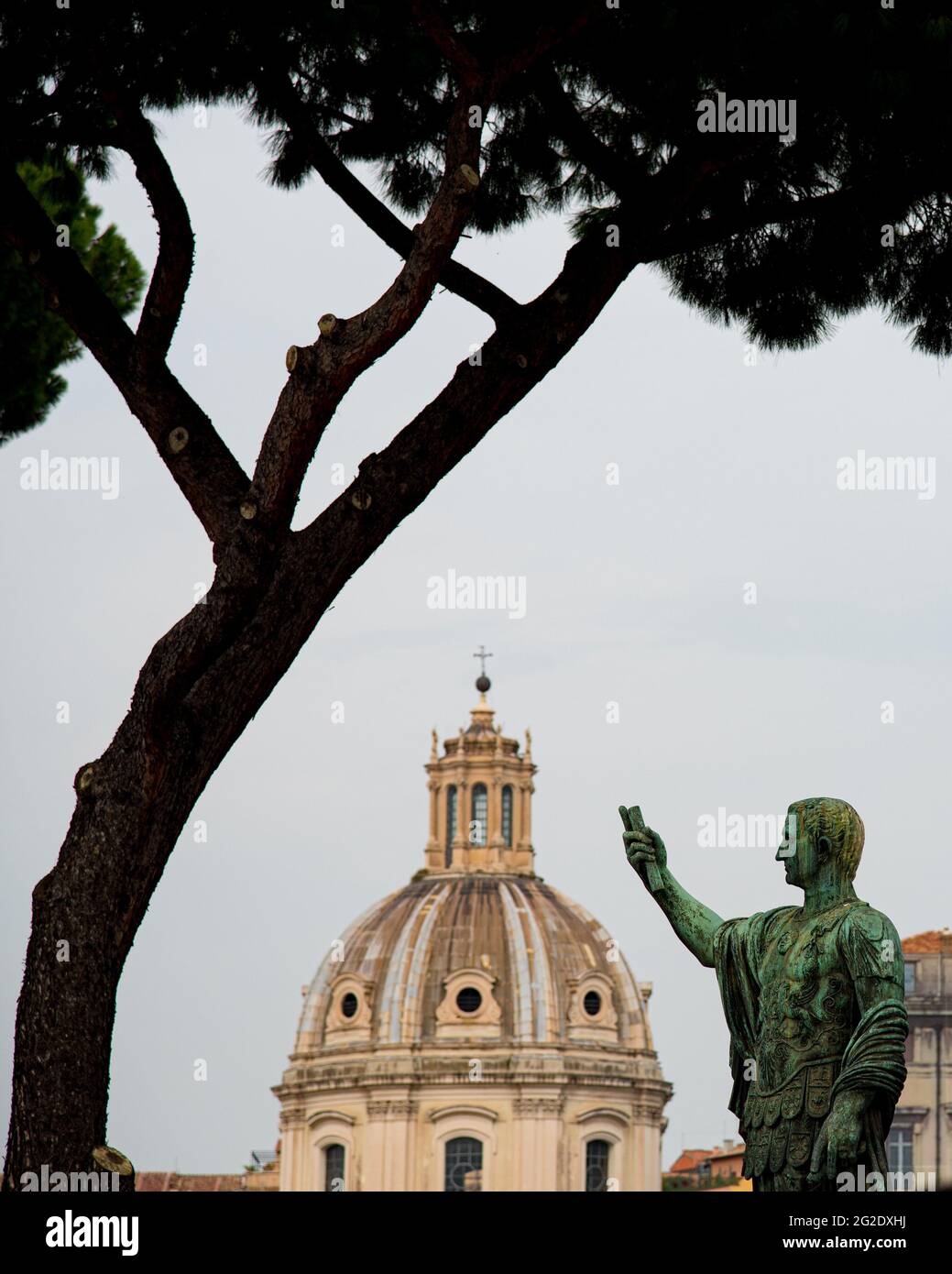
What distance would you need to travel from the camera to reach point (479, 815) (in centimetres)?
9212

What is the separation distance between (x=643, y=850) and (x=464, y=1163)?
83.7 meters

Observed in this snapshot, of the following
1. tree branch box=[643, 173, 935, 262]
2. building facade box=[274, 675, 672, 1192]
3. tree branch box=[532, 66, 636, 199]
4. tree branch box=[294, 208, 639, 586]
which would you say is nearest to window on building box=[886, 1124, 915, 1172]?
building facade box=[274, 675, 672, 1192]

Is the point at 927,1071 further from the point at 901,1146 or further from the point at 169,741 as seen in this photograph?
the point at 169,741

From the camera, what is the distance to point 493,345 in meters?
8.32

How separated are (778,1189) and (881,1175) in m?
0.30

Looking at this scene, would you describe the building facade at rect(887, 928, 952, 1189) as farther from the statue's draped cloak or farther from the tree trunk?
the statue's draped cloak

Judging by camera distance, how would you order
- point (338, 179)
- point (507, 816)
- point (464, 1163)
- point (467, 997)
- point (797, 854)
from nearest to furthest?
point (797, 854), point (338, 179), point (464, 1163), point (467, 997), point (507, 816)

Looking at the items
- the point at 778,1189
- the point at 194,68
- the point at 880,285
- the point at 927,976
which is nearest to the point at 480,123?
the point at 194,68

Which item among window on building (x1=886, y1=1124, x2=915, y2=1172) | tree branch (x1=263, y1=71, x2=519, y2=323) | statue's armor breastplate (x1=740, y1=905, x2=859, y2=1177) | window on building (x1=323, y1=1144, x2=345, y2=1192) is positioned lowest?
statue's armor breastplate (x1=740, y1=905, x2=859, y2=1177)

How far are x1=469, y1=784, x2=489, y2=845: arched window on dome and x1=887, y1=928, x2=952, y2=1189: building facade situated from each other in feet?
139

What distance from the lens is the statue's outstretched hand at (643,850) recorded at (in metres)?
7.09

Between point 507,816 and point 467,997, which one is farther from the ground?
point 507,816

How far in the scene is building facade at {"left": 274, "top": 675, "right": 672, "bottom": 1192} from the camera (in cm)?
8838

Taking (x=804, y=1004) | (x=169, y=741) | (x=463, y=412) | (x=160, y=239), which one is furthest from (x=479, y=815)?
(x=804, y=1004)
